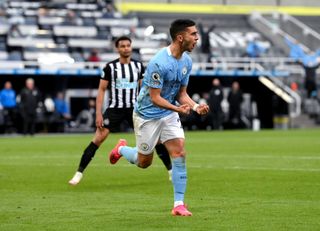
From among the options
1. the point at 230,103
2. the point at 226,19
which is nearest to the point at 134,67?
the point at 230,103

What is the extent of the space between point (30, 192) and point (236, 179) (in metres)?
3.30

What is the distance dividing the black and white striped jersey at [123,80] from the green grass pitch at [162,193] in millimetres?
1244

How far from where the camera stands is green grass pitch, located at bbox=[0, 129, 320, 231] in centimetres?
1038

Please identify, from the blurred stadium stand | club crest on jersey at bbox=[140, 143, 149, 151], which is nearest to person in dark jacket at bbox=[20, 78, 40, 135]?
the blurred stadium stand

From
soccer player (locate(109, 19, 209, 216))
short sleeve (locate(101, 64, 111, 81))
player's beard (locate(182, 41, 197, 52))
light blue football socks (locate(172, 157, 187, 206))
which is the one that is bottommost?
short sleeve (locate(101, 64, 111, 81))

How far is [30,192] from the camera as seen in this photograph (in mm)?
14172

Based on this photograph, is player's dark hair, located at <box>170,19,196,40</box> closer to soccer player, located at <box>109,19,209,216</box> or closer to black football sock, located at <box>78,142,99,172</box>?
soccer player, located at <box>109,19,209,216</box>

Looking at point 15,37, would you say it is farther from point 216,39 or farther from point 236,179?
point 236,179

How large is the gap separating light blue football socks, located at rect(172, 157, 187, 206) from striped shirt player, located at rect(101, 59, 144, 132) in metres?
4.72

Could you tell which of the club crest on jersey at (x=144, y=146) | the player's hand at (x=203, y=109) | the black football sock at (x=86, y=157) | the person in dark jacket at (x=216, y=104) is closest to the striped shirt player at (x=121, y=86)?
the black football sock at (x=86, y=157)

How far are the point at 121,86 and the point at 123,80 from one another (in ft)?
0.33

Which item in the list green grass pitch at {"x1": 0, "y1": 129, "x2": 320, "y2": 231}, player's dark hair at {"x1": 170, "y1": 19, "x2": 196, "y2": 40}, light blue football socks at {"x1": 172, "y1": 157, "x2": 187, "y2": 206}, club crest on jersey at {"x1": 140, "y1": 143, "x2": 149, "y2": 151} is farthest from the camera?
club crest on jersey at {"x1": 140, "y1": 143, "x2": 149, "y2": 151}

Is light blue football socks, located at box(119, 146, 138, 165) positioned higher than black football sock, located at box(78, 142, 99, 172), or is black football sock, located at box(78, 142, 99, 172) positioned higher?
light blue football socks, located at box(119, 146, 138, 165)

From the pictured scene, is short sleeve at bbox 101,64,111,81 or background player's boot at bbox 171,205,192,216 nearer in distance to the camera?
background player's boot at bbox 171,205,192,216
